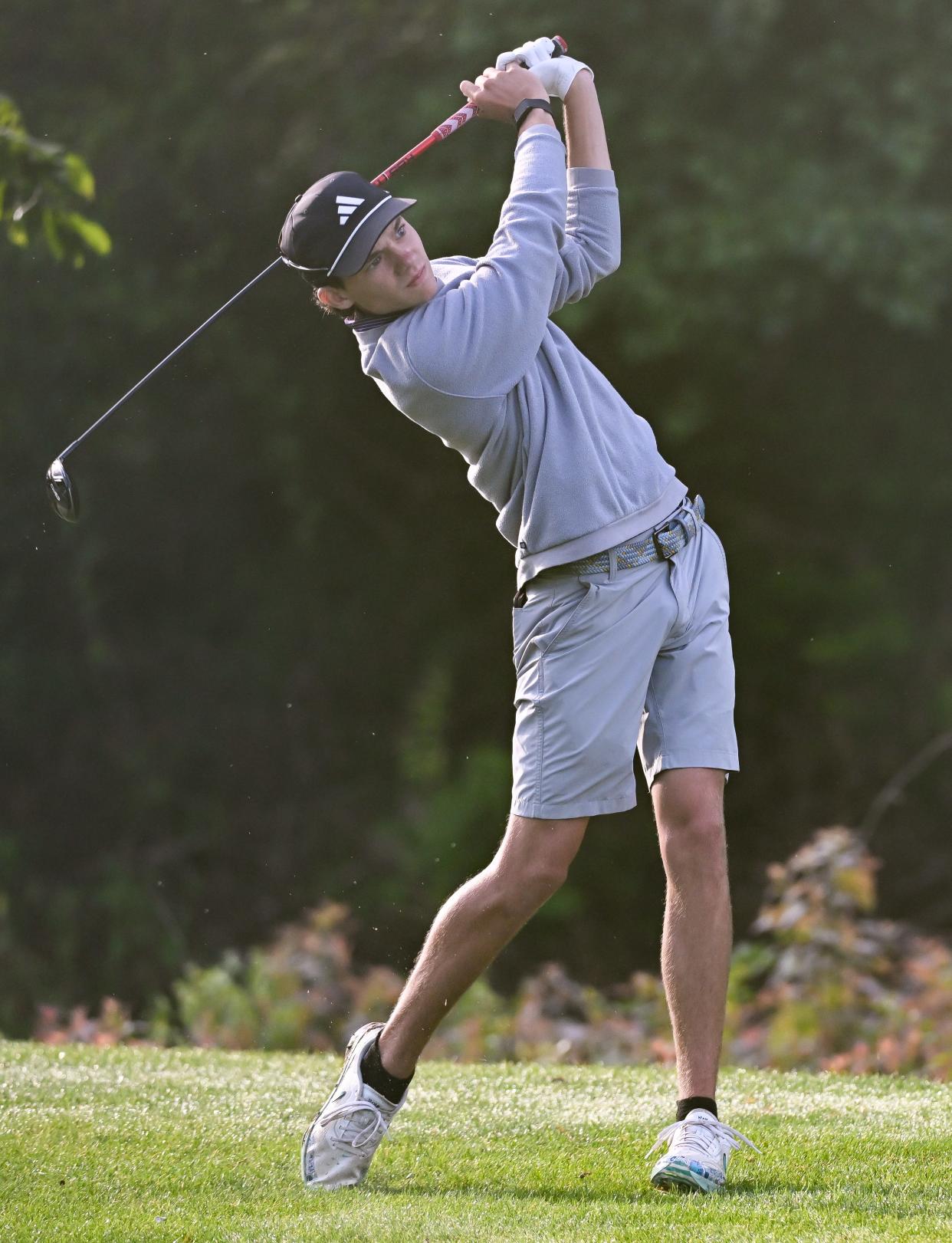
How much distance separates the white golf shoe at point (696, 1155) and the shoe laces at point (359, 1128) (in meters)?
0.45

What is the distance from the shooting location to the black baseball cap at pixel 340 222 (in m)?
2.40

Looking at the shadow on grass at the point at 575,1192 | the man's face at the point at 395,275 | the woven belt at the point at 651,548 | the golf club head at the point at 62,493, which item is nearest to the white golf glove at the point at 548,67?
the man's face at the point at 395,275

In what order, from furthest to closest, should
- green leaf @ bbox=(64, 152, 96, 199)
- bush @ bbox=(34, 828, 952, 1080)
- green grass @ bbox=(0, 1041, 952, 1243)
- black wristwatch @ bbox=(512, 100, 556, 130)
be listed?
bush @ bbox=(34, 828, 952, 1080), green leaf @ bbox=(64, 152, 96, 199), black wristwatch @ bbox=(512, 100, 556, 130), green grass @ bbox=(0, 1041, 952, 1243)

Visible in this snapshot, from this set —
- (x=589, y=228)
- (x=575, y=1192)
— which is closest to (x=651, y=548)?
(x=589, y=228)

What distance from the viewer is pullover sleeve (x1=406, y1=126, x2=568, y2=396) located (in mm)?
2348

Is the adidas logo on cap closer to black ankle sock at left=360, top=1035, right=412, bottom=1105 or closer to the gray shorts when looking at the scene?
the gray shorts

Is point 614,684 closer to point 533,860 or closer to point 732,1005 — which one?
point 533,860

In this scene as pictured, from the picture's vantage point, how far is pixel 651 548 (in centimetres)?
259

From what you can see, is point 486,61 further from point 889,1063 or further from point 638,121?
point 889,1063

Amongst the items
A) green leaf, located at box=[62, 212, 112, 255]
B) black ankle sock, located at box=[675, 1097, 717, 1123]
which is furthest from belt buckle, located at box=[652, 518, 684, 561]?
green leaf, located at box=[62, 212, 112, 255]

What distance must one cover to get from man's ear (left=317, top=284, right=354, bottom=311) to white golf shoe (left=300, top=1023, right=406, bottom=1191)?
1.26 meters

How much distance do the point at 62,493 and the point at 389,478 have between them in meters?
5.29

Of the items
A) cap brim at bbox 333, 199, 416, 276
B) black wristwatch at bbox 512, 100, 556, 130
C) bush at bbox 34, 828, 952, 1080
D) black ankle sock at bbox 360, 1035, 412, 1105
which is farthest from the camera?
bush at bbox 34, 828, 952, 1080

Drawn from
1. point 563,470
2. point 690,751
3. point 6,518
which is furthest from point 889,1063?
point 6,518
